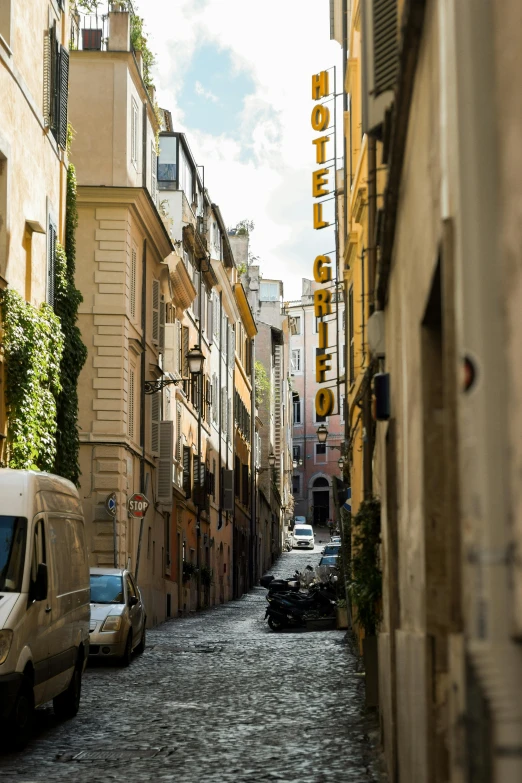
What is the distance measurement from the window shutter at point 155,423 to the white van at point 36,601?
72.6 ft

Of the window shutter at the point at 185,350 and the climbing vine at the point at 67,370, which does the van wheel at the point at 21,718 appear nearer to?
the climbing vine at the point at 67,370

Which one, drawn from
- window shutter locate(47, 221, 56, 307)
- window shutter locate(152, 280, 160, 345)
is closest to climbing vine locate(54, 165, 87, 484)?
window shutter locate(47, 221, 56, 307)

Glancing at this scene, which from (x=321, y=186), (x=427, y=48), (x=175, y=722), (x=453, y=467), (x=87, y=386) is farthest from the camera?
(x=87, y=386)

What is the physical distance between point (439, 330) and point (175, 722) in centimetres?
853

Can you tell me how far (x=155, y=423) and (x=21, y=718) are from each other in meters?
25.9

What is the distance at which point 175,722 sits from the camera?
1391 centimetres

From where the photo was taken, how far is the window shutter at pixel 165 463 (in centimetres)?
3762

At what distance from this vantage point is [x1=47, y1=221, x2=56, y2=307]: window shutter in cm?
2489

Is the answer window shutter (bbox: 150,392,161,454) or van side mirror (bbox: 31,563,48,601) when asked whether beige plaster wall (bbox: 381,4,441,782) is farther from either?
window shutter (bbox: 150,392,161,454)

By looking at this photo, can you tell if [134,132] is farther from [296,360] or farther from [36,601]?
[296,360]

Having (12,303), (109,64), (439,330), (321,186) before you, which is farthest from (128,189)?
(439,330)

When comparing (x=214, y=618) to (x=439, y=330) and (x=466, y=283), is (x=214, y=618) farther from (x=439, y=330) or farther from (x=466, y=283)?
(x=466, y=283)

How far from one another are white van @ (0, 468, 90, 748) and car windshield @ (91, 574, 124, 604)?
6389mm

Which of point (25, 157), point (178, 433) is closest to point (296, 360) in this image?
point (178, 433)
